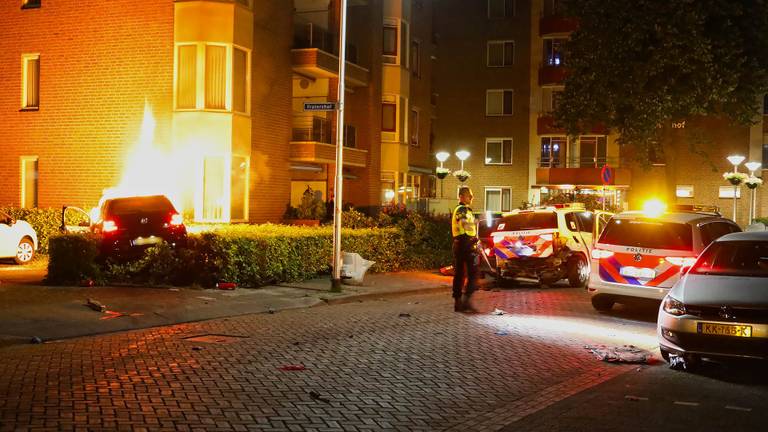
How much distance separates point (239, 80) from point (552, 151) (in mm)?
30415

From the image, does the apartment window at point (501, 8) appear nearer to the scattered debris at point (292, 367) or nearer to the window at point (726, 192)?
the window at point (726, 192)

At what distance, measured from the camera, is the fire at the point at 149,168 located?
885 inches

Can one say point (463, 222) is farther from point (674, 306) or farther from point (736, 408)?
point (736, 408)

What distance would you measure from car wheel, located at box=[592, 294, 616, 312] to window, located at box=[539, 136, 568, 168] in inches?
1425

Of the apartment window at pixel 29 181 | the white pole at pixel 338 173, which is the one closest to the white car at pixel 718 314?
the white pole at pixel 338 173

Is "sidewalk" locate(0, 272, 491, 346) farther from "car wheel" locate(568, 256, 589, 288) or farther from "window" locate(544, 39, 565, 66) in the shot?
"window" locate(544, 39, 565, 66)

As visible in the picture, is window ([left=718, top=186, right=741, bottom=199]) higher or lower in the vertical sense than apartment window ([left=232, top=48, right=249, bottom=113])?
lower

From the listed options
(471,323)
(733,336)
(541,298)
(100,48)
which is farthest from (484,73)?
(733,336)

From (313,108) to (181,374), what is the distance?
8.53 m

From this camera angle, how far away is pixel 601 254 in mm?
13734

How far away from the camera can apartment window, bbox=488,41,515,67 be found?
51.2m

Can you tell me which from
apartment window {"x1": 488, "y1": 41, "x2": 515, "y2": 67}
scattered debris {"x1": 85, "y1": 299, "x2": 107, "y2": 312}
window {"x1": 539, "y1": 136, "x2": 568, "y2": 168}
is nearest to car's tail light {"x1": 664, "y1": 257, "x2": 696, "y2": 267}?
scattered debris {"x1": 85, "y1": 299, "x2": 107, "y2": 312}

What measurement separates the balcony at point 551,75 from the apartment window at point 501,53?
2320mm

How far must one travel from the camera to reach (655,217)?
13398 mm
